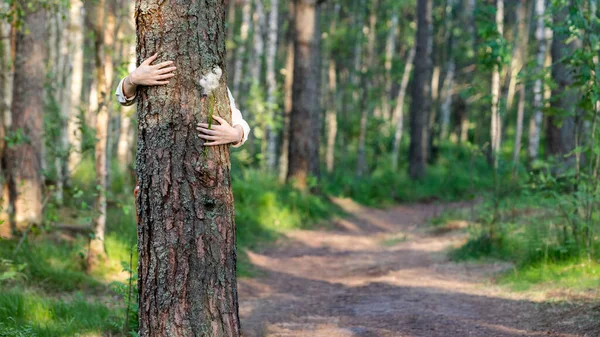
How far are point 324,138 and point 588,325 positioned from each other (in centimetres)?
3002

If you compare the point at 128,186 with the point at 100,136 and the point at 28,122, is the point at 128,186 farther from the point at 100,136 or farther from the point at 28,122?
the point at 100,136

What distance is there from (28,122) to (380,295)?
4.87 metres

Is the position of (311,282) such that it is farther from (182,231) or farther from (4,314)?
(182,231)

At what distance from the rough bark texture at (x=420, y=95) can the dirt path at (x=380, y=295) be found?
1027cm

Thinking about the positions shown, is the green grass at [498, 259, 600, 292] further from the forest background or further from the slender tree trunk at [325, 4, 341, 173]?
the slender tree trunk at [325, 4, 341, 173]

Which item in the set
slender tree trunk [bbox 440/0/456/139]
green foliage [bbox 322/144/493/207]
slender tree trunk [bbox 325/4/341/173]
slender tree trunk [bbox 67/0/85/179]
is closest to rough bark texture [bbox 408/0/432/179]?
green foliage [bbox 322/144/493/207]

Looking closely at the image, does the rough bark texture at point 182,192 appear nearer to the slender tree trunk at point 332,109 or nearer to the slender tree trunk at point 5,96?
the slender tree trunk at point 5,96

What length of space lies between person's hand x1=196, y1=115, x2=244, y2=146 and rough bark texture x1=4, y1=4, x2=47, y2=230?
16.6 feet

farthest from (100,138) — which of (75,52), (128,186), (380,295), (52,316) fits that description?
(75,52)

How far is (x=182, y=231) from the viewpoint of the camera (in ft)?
13.0

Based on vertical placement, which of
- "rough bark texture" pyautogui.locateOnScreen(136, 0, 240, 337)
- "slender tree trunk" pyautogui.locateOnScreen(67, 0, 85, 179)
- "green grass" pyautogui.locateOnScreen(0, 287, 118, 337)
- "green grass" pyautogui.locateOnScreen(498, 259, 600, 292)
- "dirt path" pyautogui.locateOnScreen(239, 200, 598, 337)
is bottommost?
"dirt path" pyautogui.locateOnScreen(239, 200, 598, 337)

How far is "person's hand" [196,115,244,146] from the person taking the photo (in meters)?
4.01

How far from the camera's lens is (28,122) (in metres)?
8.59

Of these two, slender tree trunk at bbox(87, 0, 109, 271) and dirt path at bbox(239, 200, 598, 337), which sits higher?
slender tree trunk at bbox(87, 0, 109, 271)
